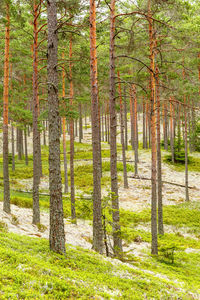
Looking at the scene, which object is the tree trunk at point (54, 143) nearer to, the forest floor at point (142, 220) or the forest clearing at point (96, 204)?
the forest clearing at point (96, 204)

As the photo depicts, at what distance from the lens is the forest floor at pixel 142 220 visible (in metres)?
8.16

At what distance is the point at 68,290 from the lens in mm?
4336

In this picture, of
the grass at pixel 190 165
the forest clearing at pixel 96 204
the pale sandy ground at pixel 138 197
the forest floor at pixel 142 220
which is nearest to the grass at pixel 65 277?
the forest clearing at pixel 96 204

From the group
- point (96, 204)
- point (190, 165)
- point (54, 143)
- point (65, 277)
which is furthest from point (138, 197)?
point (65, 277)

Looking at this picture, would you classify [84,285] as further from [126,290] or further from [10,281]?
[10,281]

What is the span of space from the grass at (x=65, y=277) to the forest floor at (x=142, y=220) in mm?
234

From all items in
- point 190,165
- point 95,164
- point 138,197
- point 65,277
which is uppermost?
point 95,164

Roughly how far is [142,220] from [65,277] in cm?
1043

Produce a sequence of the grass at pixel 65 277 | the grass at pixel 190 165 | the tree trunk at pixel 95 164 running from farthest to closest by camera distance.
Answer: the grass at pixel 190 165
the tree trunk at pixel 95 164
the grass at pixel 65 277

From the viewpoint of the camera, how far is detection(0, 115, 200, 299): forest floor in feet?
26.8

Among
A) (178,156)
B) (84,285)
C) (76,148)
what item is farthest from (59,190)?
(76,148)

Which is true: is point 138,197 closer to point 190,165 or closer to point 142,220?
point 142,220

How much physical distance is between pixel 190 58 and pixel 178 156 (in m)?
13.3

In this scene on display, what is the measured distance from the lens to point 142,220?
14422 mm
